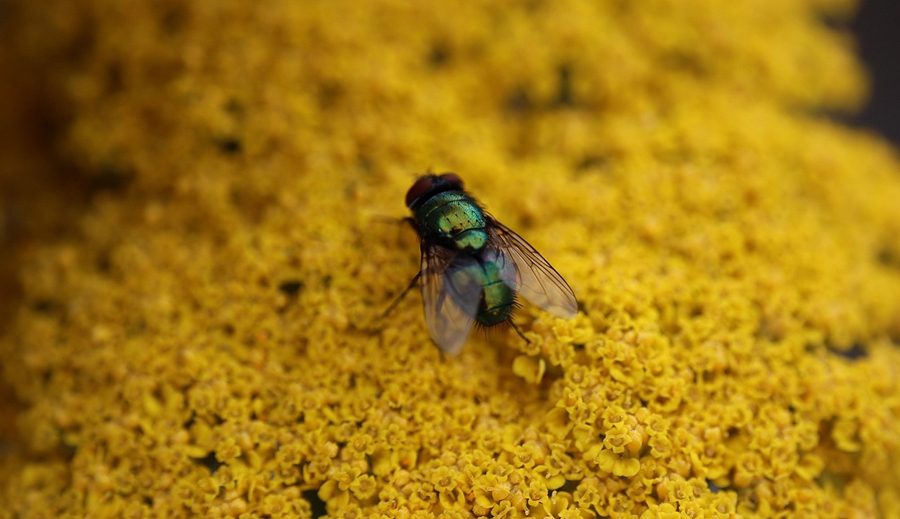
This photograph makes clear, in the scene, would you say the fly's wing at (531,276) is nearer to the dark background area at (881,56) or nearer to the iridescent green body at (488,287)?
the iridescent green body at (488,287)

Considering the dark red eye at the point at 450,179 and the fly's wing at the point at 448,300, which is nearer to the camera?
the fly's wing at the point at 448,300

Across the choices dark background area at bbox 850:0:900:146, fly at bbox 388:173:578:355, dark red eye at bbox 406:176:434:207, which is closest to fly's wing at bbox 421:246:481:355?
fly at bbox 388:173:578:355

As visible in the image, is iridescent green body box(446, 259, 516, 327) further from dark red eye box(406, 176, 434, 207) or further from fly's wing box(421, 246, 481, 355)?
dark red eye box(406, 176, 434, 207)

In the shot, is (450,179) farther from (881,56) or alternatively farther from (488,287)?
(881,56)

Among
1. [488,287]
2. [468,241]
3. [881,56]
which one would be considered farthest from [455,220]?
[881,56]

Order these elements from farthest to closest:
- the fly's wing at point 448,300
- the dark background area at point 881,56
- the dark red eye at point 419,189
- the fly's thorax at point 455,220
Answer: the dark background area at point 881,56 → the dark red eye at point 419,189 → the fly's thorax at point 455,220 → the fly's wing at point 448,300

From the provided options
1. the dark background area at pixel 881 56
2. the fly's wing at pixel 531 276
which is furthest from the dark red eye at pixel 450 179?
the dark background area at pixel 881 56

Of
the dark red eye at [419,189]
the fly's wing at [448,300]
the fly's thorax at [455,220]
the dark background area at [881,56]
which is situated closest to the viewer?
the fly's wing at [448,300]

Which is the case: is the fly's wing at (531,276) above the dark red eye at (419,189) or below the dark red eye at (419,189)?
below
